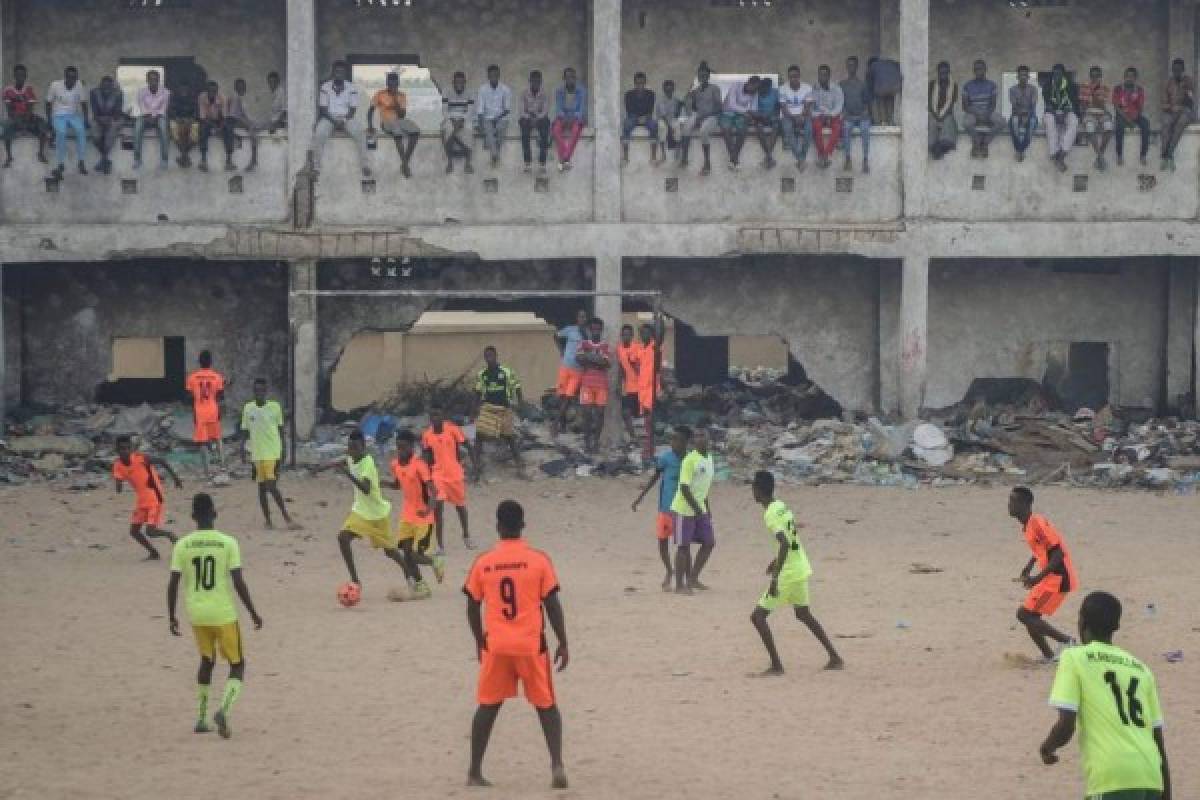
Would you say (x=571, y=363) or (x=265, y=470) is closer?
(x=265, y=470)

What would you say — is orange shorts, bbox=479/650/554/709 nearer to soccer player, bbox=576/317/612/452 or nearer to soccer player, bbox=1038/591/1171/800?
soccer player, bbox=1038/591/1171/800

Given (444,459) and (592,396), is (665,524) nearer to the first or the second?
(444,459)

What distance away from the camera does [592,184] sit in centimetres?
2598

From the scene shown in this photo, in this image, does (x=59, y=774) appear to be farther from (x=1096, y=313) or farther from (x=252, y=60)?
(x=1096, y=313)

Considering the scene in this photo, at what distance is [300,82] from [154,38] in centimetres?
278

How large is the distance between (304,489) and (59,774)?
12709 millimetres

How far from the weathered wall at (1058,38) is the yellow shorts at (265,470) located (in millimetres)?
11587

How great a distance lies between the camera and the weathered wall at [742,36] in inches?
1078

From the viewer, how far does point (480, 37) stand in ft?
89.2

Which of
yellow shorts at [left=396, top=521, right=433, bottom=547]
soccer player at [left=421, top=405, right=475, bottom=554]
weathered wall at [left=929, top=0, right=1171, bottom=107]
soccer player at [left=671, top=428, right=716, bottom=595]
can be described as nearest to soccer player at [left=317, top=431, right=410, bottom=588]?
yellow shorts at [left=396, top=521, right=433, bottom=547]

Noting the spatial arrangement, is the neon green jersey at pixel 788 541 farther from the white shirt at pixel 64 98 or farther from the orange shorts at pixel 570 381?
the white shirt at pixel 64 98

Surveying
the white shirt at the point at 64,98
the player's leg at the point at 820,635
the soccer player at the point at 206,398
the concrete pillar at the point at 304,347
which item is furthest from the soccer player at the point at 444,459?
the white shirt at the point at 64,98

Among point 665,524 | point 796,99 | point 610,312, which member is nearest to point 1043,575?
point 665,524

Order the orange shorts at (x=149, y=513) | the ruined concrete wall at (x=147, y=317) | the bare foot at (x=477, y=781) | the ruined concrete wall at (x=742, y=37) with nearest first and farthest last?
the bare foot at (x=477, y=781) → the orange shorts at (x=149, y=513) → the ruined concrete wall at (x=147, y=317) → the ruined concrete wall at (x=742, y=37)
